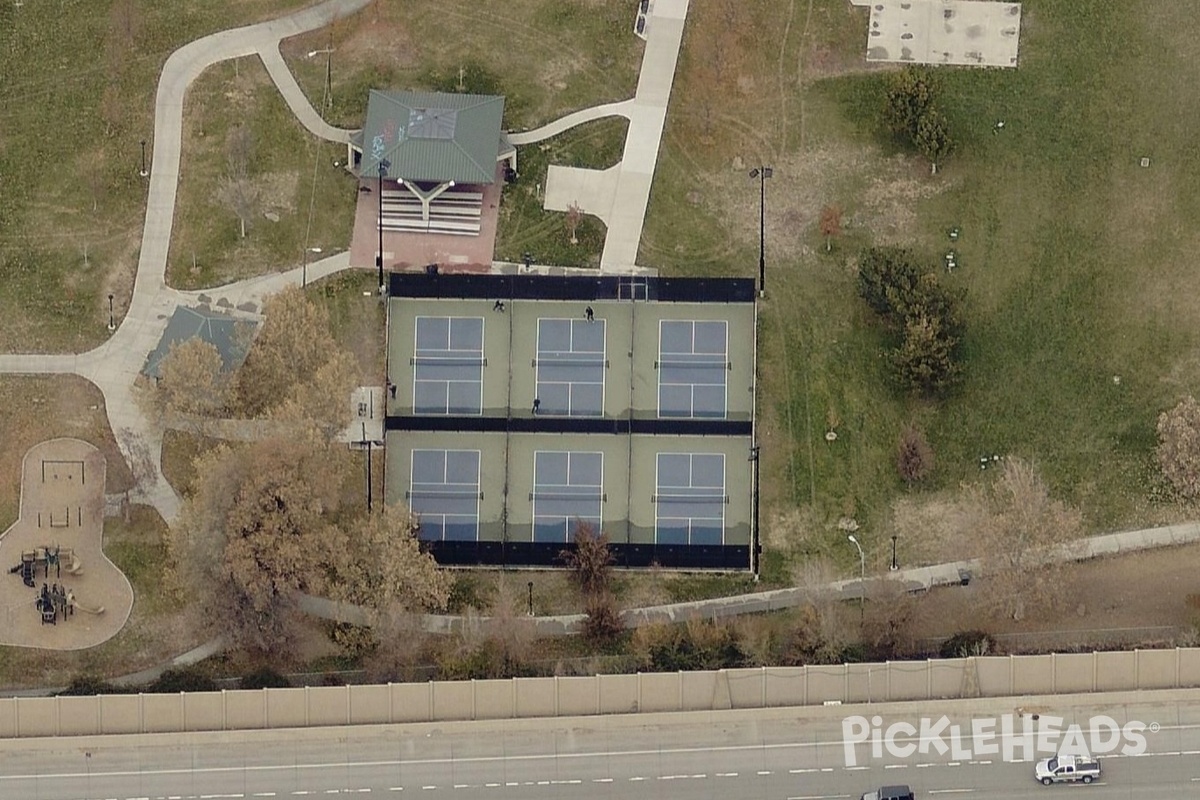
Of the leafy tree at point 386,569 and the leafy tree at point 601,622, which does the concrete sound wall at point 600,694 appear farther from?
the leafy tree at point 386,569

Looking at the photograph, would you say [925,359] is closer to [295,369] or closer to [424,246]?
[424,246]

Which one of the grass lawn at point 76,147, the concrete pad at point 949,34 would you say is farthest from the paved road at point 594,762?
the concrete pad at point 949,34

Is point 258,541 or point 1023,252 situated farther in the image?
point 1023,252

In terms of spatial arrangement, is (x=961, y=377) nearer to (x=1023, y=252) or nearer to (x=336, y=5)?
(x=1023, y=252)

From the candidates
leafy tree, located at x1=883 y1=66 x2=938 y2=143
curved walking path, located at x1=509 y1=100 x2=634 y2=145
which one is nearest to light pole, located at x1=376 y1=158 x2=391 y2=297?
curved walking path, located at x1=509 y1=100 x2=634 y2=145

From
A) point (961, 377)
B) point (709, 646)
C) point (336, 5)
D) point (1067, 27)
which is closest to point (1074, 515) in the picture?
point (961, 377)

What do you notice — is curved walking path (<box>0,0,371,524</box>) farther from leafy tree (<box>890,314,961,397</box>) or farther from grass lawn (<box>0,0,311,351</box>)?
leafy tree (<box>890,314,961,397</box>)

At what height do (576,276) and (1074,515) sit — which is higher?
(576,276)

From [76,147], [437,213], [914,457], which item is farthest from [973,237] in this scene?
[76,147]

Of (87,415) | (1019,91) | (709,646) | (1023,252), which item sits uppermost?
(1019,91)
